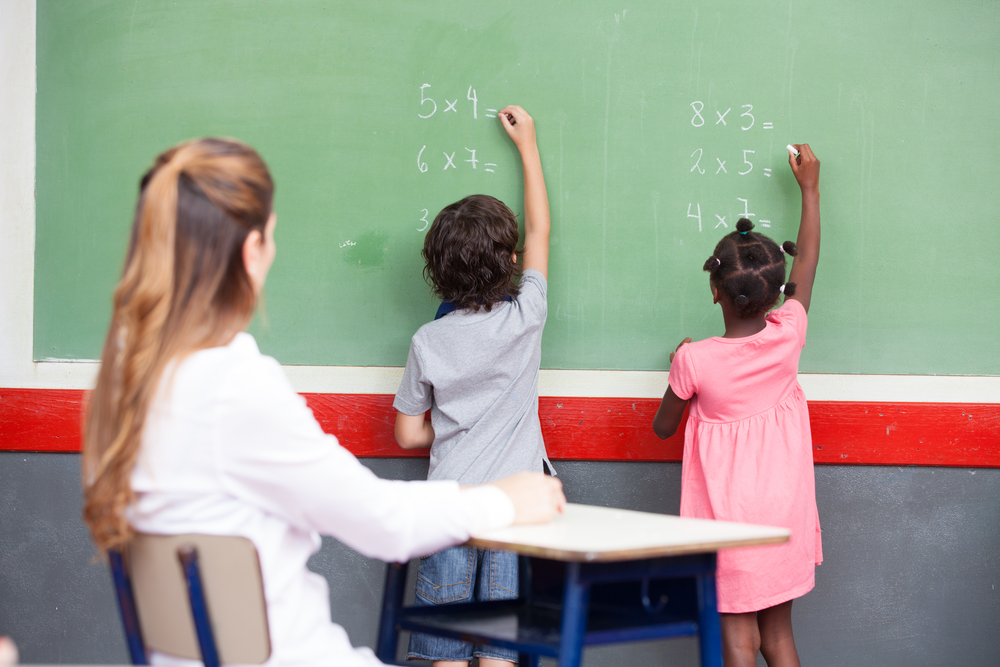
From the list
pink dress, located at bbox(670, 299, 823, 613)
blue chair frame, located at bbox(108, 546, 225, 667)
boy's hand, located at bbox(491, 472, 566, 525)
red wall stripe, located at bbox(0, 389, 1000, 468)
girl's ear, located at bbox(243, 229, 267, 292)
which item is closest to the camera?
blue chair frame, located at bbox(108, 546, 225, 667)

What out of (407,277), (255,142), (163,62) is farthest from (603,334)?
(163,62)

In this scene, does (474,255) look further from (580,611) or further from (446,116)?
(580,611)

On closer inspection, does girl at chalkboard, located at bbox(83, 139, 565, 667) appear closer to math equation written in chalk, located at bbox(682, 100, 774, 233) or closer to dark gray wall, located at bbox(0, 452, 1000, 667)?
dark gray wall, located at bbox(0, 452, 1000, 667)

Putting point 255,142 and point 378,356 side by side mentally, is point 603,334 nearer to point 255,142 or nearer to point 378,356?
point 378,356

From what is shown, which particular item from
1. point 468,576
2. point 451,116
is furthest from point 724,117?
point 468,576

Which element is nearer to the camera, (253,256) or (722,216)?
(253,256)

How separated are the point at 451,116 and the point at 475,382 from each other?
2.88 feet

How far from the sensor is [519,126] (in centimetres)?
237

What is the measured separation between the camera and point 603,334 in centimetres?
241

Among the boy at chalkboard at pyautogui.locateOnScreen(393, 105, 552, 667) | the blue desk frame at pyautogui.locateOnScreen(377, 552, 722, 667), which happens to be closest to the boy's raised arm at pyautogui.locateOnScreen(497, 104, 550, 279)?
the boy at chalkboard at pyautogui.locateOnScreen(393, 105, 552, 667)

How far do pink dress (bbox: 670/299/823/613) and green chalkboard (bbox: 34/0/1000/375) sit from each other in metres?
0.42

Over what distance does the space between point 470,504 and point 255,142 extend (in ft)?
5.42

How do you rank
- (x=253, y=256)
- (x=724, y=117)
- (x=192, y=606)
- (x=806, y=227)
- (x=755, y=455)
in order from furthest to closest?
(x=724, y=117) → (x=806, y=227) → (x=755, y=455) → (x=253, y=256) → (x=192, y=606)

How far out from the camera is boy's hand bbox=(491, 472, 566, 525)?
1285 millimetres
